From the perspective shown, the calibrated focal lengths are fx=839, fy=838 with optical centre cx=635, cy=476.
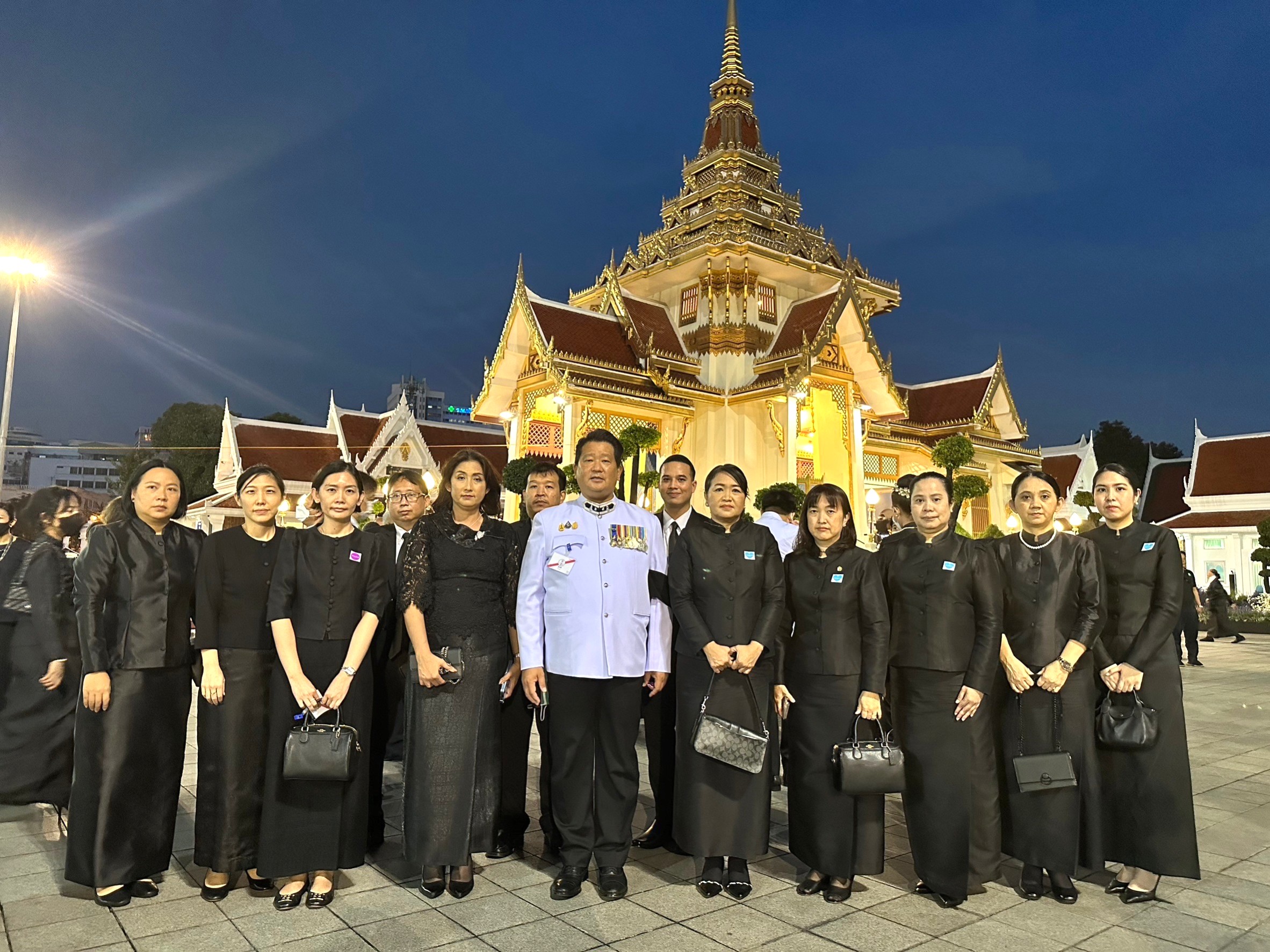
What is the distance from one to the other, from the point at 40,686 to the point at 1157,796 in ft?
20.0

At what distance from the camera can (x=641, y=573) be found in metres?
4.17

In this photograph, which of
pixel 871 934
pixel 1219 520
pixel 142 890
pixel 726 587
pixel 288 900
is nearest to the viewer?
pixel 871 934

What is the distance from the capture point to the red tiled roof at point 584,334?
19219 millimetres

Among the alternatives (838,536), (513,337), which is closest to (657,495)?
(513,337)

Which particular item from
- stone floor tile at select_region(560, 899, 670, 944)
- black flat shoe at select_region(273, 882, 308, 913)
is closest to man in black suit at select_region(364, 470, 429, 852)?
black flat shoe at select_region(273, 882, 308, 913)

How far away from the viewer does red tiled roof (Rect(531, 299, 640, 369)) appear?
63.1 ft

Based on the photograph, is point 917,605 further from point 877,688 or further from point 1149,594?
point 1149,594

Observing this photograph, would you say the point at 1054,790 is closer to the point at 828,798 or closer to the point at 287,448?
the point at 828,798

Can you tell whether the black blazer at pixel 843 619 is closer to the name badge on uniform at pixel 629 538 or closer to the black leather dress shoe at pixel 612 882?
the name badge on uniform at pixel 629 538

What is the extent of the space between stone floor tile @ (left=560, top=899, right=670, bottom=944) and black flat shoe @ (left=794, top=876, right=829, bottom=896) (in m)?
0.74

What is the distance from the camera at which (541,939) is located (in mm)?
3336

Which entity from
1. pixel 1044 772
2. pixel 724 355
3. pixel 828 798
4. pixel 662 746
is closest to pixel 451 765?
pixel 662 746

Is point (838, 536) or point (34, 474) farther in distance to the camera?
point (34, 474)

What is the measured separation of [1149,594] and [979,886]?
5.33 ft
